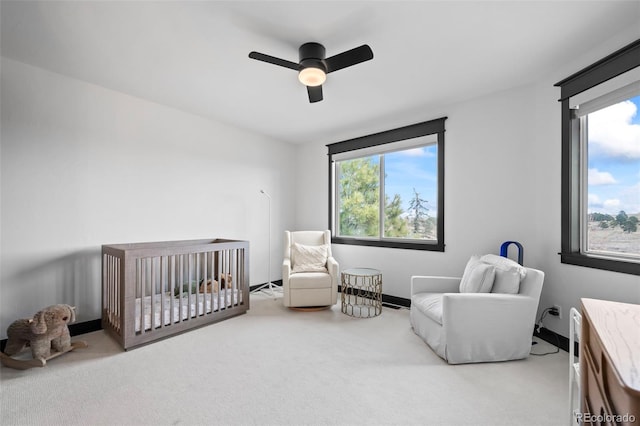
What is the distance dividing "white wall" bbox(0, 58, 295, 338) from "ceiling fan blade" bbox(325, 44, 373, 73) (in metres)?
2.38

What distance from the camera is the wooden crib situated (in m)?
2.51

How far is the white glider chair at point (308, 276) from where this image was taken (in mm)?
3512

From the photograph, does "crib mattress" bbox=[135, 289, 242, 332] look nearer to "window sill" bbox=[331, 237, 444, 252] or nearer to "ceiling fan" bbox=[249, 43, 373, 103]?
"window sill" bbox=[331, 237, 444, 252]

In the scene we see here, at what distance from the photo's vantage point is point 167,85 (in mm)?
2941

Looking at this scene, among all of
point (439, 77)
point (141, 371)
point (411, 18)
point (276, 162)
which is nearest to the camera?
point (411, 18)

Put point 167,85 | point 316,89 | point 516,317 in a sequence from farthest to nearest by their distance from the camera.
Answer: point 167,85 → point 316,89 → point 516,317

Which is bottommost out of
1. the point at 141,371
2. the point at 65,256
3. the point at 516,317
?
the point at 141,371

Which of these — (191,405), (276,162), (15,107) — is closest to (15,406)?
(191,405)

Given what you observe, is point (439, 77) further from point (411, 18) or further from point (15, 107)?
point (15, 107)

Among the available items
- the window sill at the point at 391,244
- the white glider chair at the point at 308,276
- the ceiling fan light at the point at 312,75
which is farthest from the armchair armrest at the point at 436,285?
the ceiling fan light at the point at 312,75

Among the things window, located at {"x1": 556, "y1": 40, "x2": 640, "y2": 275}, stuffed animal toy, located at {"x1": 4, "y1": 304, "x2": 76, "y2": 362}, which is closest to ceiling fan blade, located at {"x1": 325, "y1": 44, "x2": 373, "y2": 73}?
window, located at {"x1": 556, "y1": 40, "x2": 640, "y2": 275}

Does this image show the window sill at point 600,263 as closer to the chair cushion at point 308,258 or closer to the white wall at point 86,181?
the chair cushion at point 308,258

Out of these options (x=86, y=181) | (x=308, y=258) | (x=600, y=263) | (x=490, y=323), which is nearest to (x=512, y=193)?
(x=600, y=263)

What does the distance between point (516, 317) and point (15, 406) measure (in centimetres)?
343
